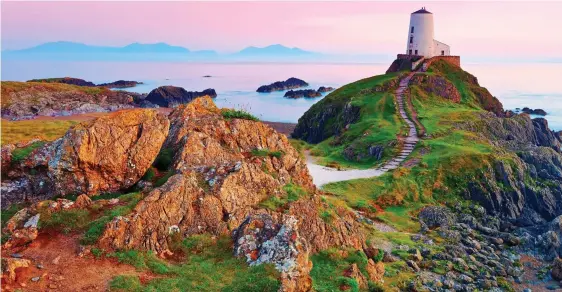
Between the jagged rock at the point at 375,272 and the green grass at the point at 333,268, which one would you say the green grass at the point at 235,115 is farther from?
the jagged rock at the point at 375,272

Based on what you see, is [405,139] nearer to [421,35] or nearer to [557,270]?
[557,270]

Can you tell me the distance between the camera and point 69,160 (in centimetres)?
2119

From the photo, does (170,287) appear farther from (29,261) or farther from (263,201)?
(263,201)

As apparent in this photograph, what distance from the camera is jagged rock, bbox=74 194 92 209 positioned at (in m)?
19.5

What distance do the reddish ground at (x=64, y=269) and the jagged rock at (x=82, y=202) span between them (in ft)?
5.87

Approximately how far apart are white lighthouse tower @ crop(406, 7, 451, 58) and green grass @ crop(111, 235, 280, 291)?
88.0 metres

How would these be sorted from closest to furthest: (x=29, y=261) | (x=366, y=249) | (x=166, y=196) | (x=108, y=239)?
(x=29, y=261) → (x=108, y=239) → (x=166, y=196) → (x=366, y=249)

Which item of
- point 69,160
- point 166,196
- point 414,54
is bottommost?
point 166,196

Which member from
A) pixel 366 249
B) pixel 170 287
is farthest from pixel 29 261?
pixel 366 249

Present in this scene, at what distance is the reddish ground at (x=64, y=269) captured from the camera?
1520 cm

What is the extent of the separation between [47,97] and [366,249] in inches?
3547

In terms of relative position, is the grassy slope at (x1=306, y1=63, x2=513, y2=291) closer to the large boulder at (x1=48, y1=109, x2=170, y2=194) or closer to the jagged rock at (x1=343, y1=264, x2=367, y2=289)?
the jagged rock at (x1=343, y1=264, x2=367, y2=289)

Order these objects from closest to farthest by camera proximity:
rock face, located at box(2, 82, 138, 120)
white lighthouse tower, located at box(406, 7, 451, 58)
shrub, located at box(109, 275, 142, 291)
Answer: shrub, located at box(109, 275, 142, 291)
rock face, located at box(2, 82, 138, 120)
white lighthouse tower, located at box(406, 7, 451, 58)

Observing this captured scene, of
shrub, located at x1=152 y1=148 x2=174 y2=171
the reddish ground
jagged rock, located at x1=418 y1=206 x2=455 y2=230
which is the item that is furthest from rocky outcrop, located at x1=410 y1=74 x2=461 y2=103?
the reddish ground
